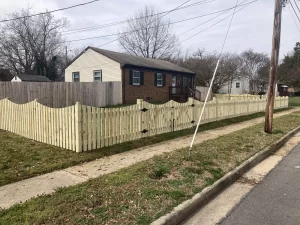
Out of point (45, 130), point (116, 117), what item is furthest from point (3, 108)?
point (116, 117)

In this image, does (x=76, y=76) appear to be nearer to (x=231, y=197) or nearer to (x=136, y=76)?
(x=136, y=76)

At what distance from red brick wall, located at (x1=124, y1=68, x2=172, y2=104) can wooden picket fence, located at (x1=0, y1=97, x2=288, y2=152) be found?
35.8ft

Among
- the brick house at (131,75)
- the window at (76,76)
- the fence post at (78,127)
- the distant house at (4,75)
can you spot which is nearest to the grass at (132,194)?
the fence post at (78,127)

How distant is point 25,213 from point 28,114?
5286 mm

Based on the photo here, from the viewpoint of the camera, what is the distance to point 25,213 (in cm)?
326

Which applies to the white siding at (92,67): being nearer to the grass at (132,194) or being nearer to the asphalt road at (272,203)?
the grass at (132,194)

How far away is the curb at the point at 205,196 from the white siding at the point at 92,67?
51.8ft

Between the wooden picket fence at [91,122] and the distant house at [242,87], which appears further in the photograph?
the distant house at [242,87]

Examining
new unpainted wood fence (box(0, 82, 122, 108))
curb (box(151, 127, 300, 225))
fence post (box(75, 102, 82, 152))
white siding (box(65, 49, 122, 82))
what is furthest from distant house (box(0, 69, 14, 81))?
curb (box(151, 127, 300, 225))

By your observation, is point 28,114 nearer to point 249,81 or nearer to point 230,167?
point 230,167

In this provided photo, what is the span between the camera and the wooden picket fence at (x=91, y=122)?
6453 mm

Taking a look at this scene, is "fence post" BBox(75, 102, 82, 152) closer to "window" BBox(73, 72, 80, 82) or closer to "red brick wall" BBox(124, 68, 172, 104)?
"red brick wall" BBox(124, 68, 172, 104)

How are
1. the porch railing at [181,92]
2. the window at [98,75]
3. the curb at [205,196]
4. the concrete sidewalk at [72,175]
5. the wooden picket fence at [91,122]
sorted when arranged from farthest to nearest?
the porch railing at [181,92] → the window at [98,75] → the wooden picket fence at [91,122] → the concrete sidewalk at [72,175] → the curb at [205,196]

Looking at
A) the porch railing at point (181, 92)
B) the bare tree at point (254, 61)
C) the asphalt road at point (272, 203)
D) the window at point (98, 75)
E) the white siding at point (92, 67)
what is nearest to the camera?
the asphalt road at point (272, 203)
